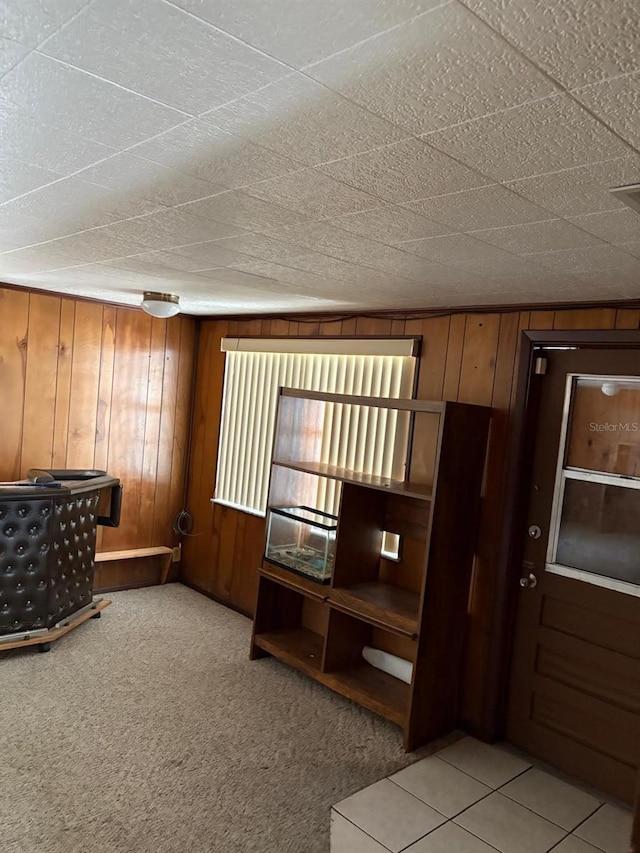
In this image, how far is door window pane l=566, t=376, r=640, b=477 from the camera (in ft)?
9.53

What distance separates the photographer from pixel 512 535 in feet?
10.6

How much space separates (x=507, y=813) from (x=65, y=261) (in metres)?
3.21

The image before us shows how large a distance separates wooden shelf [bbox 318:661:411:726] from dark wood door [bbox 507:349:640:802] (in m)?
0.57

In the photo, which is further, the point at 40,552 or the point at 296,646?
the point at 296,646

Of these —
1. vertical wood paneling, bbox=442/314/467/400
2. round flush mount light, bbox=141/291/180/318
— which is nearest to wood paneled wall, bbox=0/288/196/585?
round flush mount light, bbox=141/291/180/318

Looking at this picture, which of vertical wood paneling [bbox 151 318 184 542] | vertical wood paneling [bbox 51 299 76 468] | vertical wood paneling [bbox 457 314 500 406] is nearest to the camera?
vertical wood paneling [bbox 457 314 500 406]

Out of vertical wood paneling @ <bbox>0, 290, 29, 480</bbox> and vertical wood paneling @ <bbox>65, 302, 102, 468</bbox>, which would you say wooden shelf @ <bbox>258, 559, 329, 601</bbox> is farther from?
vertical wood paneling @ <bbox>0, 290, 29, 480</bbox>

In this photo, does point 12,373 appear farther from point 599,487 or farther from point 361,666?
point 599,487

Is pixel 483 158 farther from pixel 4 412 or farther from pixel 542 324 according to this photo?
pixel 4 412

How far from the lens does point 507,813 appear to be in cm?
274

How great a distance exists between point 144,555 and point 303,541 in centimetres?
172

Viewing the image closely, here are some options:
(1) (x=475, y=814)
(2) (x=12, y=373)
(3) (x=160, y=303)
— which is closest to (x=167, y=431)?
(2) (x=12, y=373)

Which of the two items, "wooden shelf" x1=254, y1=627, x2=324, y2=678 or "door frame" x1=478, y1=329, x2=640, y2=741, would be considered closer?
"door frame" x1=478, y1=329, x2=640, y2=741

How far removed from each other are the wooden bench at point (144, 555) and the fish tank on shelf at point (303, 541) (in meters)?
1.50
